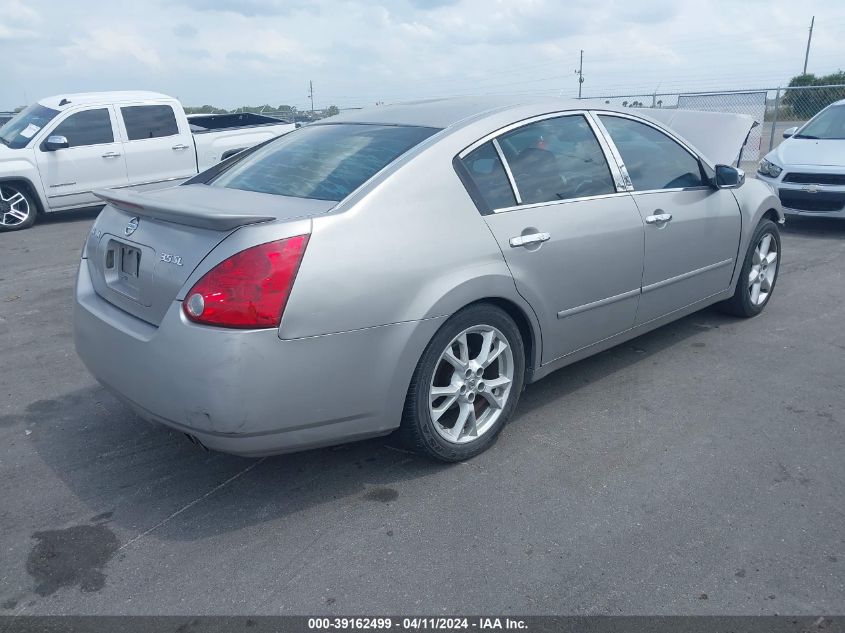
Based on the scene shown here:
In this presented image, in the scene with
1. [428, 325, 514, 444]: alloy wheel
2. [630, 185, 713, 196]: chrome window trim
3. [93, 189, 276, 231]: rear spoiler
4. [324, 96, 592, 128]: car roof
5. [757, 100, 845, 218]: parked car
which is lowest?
[428, 325, 514, 444]: alloy wheel

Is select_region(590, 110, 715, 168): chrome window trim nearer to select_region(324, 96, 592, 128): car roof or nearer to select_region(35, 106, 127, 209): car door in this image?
select_region(324, 96, 592, 128): car roof

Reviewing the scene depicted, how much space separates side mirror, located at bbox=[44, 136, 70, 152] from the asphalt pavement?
6999mm

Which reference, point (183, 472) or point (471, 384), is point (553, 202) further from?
point (183, 472)

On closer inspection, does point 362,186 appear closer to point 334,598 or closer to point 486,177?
point 486,177

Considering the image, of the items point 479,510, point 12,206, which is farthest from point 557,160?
point 12,206

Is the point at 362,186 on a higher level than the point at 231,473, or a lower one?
higher

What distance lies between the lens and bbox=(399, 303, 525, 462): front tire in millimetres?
3279

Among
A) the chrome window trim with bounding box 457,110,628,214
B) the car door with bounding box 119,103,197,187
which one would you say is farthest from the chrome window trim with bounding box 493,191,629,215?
the car door with bounding box 119,103,197,187

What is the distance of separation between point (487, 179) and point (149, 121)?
958cm

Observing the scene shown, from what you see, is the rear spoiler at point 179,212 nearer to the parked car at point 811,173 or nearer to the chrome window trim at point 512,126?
the chrome window trim at point 512,126

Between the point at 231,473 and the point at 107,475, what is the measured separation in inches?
22.1

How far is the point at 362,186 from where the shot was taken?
128 inches

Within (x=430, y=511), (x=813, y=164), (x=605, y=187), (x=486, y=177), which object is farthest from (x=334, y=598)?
(x=813, y=164)

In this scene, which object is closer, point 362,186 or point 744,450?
point 362,186
